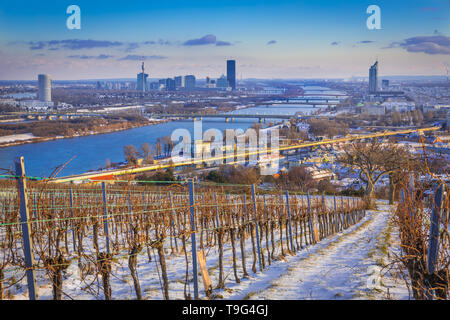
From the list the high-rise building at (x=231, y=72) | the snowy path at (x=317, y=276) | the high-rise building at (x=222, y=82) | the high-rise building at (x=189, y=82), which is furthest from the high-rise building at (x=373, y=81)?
the snowy path at (x=317, y=276)

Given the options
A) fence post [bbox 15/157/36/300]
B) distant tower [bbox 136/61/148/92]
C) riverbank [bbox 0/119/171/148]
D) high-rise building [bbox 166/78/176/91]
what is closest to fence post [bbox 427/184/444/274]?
fence post [bbox 15/157/36/300]

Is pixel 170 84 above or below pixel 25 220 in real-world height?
above

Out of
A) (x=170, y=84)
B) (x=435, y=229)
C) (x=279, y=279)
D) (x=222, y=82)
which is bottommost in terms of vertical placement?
(x=279, y=279)

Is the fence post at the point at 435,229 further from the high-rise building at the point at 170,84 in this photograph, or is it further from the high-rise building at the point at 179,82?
the high-rise building at the point at 179,82

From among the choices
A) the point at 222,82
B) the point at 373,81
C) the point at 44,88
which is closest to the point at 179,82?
the point at 222,82

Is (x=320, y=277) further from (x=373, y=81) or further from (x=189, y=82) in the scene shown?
(x=189, y=82)

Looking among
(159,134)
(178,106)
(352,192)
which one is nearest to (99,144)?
(159,134)
